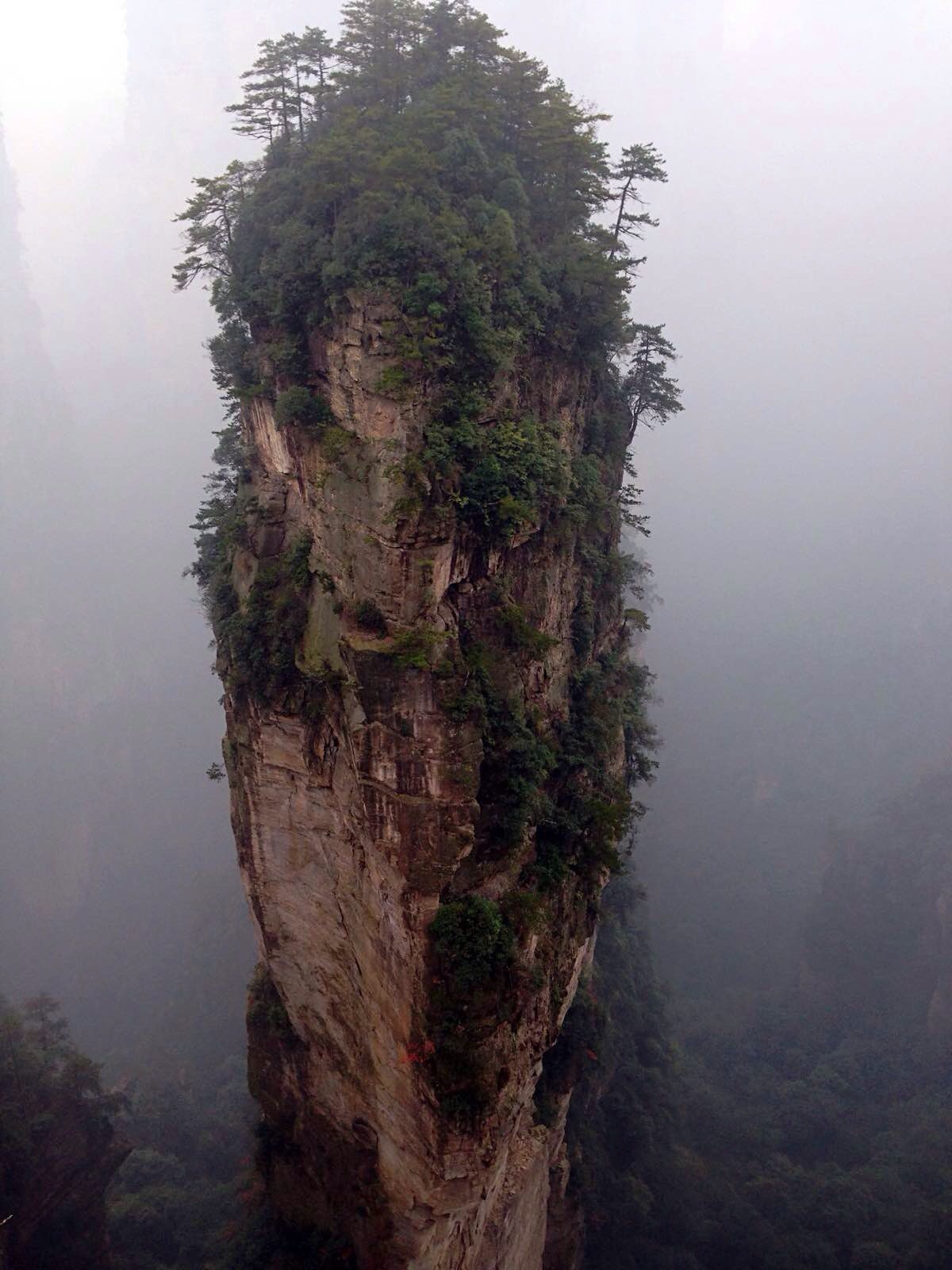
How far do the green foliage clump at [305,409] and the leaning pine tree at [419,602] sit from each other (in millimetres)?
55

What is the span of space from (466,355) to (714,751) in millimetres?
63672

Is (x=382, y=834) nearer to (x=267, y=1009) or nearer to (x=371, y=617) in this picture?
(x=371, y=617)

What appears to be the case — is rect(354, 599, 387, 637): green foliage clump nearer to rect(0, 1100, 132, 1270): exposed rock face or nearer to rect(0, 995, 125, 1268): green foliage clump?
rect(0, 995, 125, 1268): green foliage clump

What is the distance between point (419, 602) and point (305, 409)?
14.2 ft

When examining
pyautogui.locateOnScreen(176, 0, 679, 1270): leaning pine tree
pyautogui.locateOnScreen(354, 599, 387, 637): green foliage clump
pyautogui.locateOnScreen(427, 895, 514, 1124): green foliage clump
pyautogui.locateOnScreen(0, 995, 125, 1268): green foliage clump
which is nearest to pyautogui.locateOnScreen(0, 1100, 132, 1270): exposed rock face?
pyautogui.locateOnScreen(0, 995, 125, 1268): green foliage clump

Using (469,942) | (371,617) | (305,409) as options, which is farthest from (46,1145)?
(305,409)

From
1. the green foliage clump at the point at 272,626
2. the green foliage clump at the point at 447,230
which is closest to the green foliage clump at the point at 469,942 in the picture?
the green foliage clump at the point at 272,626

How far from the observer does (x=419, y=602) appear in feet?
43.6

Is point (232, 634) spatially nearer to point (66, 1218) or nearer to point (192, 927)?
point (66, 1218)

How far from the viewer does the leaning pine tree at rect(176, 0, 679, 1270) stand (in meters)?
13.6

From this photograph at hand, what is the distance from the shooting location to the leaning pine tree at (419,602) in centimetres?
1357

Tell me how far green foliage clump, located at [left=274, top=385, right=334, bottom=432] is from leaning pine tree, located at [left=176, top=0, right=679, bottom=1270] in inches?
2.2

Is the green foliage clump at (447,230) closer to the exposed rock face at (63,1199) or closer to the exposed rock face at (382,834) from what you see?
the exposed rock face at (382,834)

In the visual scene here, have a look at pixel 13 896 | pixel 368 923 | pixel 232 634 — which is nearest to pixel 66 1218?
pixel 368 923
